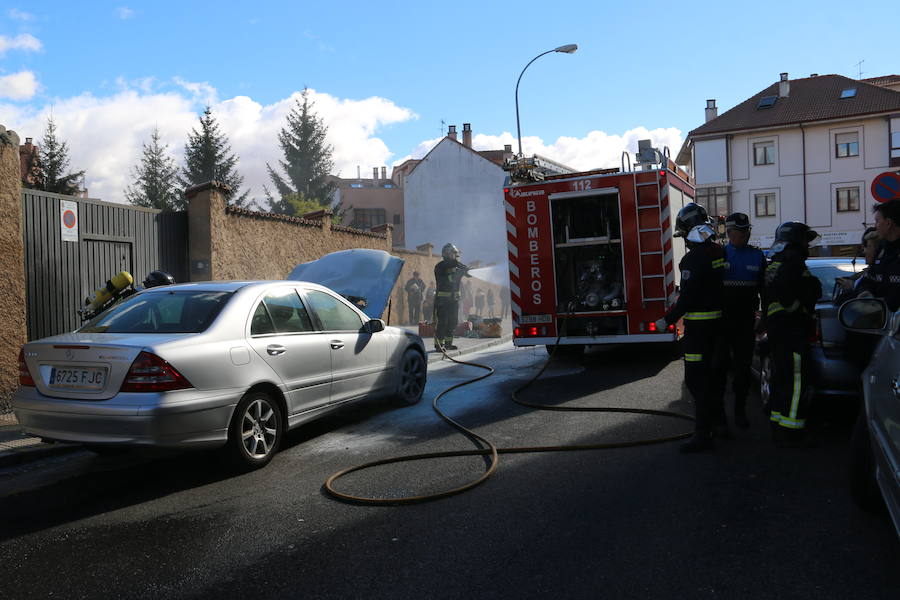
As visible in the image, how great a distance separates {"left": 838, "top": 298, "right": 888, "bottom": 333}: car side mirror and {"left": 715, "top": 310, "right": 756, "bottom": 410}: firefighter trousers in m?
2.11

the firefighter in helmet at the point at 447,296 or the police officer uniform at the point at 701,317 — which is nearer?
Result: the police officer uniform at the point at 701,317

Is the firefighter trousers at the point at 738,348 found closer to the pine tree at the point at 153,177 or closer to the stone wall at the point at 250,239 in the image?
the stone wall at the point at 250,239

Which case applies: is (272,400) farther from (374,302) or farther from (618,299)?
(618,299)

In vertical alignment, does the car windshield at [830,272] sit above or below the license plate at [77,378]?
above

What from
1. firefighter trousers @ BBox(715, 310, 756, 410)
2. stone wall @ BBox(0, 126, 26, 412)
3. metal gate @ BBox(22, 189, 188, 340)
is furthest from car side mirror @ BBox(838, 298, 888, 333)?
metal gate @ BBox(22, 189, 188, 340)

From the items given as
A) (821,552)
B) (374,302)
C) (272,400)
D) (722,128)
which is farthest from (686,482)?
(722,128)

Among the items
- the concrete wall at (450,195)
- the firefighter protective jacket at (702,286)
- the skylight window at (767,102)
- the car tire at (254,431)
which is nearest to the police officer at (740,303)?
the firefighter protective jacket at (702,286)

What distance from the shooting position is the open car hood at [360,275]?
33.2 ft

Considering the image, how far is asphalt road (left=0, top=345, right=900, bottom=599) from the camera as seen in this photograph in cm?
309

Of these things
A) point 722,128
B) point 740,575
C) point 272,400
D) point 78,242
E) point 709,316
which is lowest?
point 740,575

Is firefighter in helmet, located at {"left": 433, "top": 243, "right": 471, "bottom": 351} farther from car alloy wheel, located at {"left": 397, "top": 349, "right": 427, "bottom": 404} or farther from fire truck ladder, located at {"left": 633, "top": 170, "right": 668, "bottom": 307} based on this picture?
car alloy wheel, located at {"left": 397, "top": 349, "right": 427, "bottom": 404}

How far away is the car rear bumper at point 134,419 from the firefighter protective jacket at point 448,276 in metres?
8.95

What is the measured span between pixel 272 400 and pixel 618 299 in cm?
580

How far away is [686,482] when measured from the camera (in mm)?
4434
